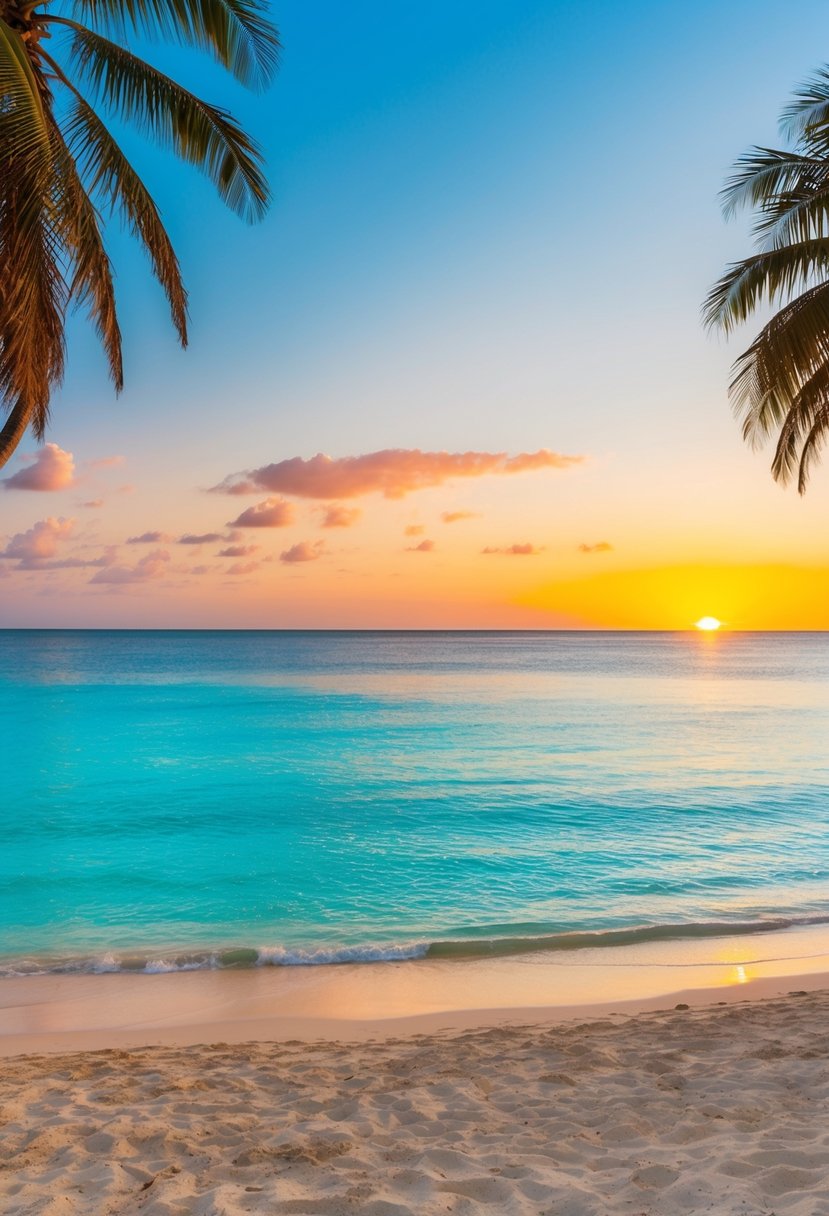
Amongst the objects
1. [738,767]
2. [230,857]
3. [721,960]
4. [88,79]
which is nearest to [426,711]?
[738,767]

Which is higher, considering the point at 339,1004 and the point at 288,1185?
the point at 288,1185

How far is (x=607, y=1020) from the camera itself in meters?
7.05

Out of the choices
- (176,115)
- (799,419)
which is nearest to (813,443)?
(799,419)

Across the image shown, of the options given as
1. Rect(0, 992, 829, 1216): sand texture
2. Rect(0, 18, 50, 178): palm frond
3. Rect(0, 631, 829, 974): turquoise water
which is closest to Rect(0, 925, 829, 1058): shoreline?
Rect(0, 631, 829, 974): turquoise water

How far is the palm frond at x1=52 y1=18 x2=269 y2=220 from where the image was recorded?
7.42 meters

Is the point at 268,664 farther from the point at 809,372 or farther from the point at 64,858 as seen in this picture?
the point at 809,372

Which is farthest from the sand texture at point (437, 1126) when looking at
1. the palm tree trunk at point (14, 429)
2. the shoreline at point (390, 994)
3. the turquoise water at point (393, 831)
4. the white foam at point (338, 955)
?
the palm tree trunk at point (14, 429)

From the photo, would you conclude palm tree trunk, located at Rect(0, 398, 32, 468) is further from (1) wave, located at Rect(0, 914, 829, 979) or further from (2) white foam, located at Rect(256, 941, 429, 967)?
(2) white foam, located at Rect(256, 941, 429, 967)

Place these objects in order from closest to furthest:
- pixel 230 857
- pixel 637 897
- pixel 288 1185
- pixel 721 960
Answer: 1. pixel 288 1185
2. pixel 721 960
3. pixel 637 897
4. pixel 230 857

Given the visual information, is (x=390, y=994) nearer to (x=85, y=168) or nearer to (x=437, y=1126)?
(x=437, y=1126)

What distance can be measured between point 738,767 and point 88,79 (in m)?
23.4

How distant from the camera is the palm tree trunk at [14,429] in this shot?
22.0 feet

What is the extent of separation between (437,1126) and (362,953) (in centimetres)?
511

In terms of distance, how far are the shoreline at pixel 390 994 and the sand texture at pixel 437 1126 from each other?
0.72 meters
